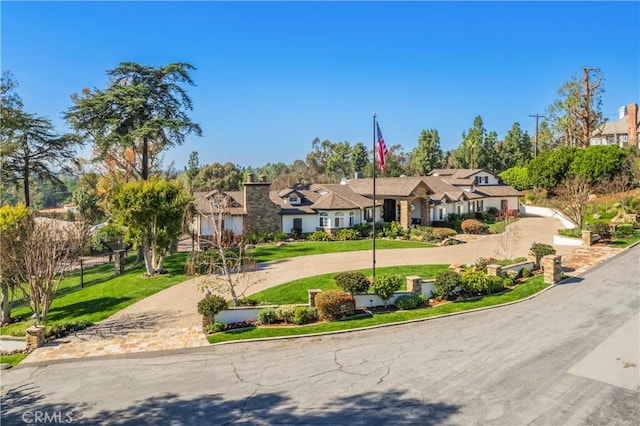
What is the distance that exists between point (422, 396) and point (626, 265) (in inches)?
766

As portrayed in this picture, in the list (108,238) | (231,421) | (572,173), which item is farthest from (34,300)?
(572,173)

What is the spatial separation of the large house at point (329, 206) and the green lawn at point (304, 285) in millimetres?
8552

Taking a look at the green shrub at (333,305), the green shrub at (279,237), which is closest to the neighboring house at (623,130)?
the green shrub at (279,237)

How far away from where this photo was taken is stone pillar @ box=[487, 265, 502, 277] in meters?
20.6

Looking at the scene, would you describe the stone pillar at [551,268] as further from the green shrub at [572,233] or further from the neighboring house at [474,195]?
the neighboring house at [474,195]

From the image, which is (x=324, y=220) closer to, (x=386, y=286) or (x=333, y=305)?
(x=386, y=286)

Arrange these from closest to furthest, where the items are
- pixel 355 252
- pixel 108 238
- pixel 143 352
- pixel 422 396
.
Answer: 1. pixel 422 396
2. pixel 143 352
3. pixel 355 252
4. pixel 108 238

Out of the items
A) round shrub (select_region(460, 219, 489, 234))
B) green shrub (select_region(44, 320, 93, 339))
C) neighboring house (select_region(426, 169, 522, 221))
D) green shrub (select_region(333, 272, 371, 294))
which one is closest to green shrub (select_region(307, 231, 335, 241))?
neighboring house (select_region(426, 169, 522, 221))

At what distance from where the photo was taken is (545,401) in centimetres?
980

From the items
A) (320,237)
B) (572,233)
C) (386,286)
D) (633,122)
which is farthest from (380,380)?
(633,122)

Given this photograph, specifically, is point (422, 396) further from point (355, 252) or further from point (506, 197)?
point (506, 197)

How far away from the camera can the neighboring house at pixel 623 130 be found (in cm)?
6969

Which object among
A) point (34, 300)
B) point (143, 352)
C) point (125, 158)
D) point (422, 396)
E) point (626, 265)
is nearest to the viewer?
point (422, 396)

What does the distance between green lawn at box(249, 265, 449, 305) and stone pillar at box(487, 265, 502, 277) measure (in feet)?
9.35
